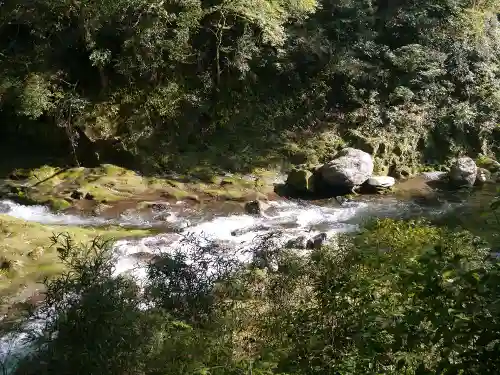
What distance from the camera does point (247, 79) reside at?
16703mm

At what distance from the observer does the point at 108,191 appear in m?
13.1

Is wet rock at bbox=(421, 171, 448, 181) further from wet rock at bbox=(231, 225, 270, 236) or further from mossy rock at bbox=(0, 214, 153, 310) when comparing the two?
mossy rock at bbox=(0, 214, 153, 310)

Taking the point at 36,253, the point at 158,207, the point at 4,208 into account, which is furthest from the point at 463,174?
the point at 4,208

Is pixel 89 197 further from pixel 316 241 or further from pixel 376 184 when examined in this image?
pixel 376 184

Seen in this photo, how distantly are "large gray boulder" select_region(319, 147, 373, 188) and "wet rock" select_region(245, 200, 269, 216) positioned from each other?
226cm

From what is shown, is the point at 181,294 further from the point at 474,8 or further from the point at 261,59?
the point at 474,8

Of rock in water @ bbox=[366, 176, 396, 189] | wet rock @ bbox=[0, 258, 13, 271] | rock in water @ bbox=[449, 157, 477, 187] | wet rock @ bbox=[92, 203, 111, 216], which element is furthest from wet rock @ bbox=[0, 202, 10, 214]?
rock in water @ bbox=[449, 157, 477, 187]

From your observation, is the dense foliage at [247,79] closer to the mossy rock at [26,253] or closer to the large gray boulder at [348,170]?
the large gray boulder at [348,170]

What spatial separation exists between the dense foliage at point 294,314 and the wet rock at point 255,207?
6.07 m

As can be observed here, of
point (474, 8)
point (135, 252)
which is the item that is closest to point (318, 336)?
point (135, 252)

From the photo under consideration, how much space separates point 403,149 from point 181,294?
12.8 meters

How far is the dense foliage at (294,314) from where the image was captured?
99.4 inches

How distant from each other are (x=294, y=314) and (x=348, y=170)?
30.9 feet

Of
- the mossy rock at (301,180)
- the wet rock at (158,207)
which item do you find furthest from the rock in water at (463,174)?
the wet rock at (158,207)
